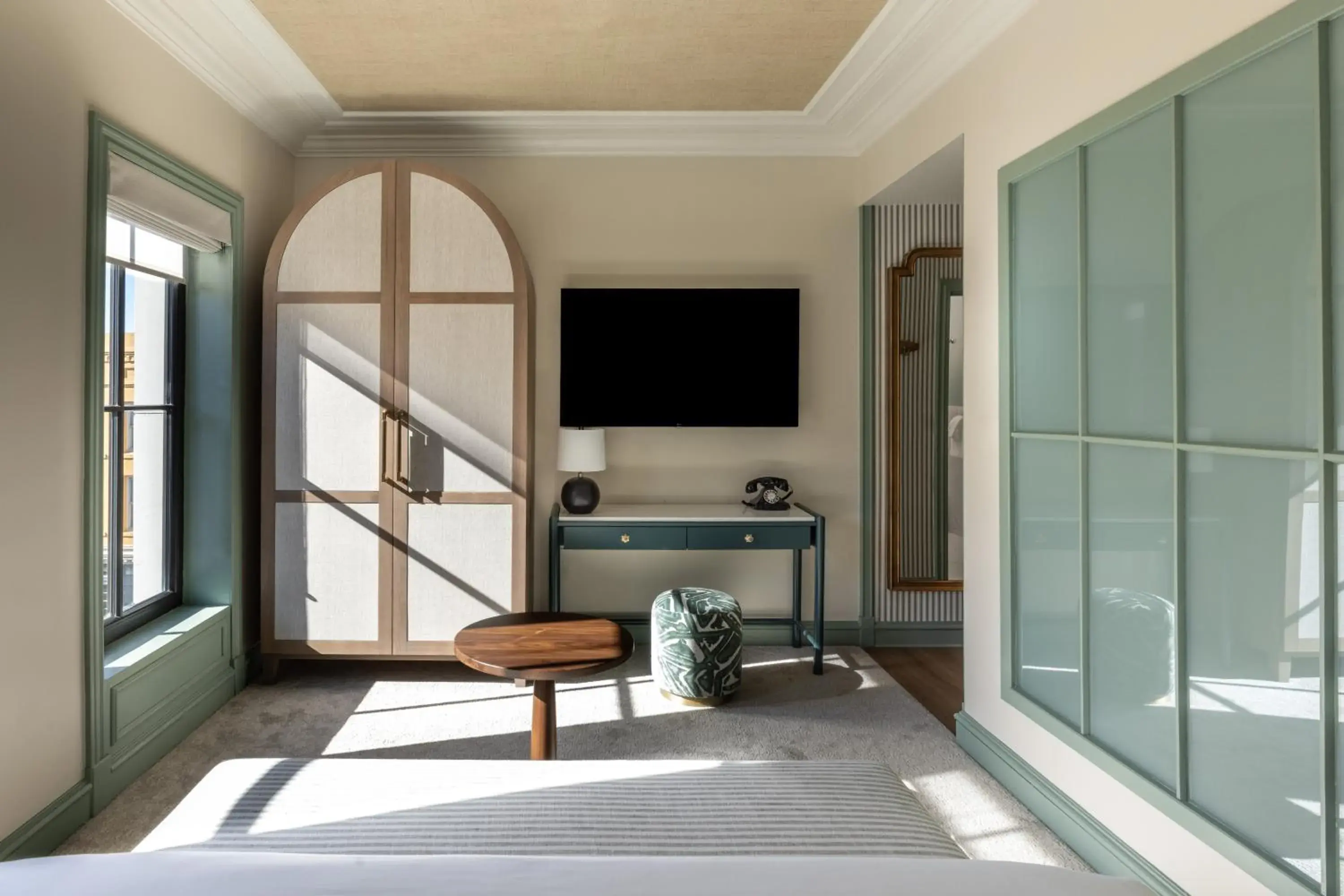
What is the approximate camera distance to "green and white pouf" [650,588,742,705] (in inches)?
125

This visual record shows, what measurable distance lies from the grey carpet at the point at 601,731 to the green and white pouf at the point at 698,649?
80 mm

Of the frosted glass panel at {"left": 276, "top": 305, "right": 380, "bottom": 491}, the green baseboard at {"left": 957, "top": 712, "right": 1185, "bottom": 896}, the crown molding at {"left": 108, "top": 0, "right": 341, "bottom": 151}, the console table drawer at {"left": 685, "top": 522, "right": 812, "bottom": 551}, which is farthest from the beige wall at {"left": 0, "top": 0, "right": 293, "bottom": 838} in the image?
the green baseboard at {"left": 957, "top": 712, "right": 1185, "bottom": 896}

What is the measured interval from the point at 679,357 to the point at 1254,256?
257cm

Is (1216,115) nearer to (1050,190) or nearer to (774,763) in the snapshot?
(1050,190)

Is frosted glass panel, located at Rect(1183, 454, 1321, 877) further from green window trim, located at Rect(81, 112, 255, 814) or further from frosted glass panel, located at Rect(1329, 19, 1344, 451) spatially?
green window trim, located at Rect(81, 112, 255, 814)

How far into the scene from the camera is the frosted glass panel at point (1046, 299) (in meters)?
2.23

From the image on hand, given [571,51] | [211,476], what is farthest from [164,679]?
[571,51]

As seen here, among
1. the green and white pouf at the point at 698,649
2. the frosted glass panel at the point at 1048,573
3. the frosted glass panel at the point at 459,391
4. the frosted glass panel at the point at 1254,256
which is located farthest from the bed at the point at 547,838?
the frosted glass panel at the point at 459,391

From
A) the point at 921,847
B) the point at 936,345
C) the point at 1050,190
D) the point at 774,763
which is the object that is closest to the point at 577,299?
the point at 936,345

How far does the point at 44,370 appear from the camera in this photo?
2.16 metres

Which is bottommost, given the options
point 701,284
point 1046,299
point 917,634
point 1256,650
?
point 917,634

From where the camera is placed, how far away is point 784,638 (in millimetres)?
4039

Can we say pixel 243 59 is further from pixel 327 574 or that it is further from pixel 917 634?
pixel 917 634

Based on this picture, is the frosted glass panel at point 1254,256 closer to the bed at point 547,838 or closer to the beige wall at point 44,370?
the bed at point 547,838
